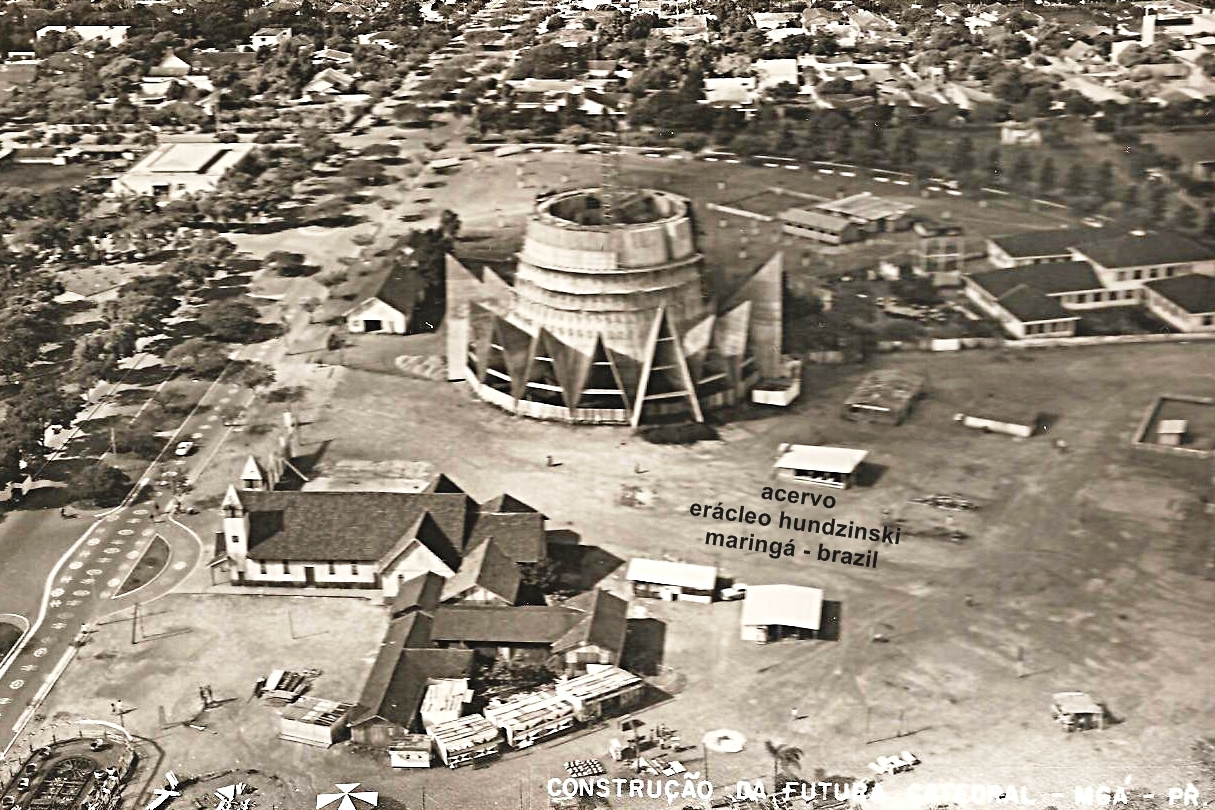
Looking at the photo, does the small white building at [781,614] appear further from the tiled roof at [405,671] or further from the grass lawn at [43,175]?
the grass lawn at [43,175]

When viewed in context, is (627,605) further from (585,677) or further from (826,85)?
(826,85)

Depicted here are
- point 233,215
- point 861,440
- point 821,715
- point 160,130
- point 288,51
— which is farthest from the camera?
point 288,51

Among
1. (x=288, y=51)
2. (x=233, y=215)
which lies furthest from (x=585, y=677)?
(x=288, y=51)

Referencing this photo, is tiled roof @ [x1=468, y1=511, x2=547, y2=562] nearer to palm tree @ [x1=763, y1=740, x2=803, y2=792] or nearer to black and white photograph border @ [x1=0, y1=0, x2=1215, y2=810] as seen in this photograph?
black and white photograph border @ [x1=0, y1=0, x2=1215, y2=810]

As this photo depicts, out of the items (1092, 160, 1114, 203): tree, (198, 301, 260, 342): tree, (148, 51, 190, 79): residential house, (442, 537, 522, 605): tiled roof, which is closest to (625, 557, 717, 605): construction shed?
(442, 537, 522, 605): tiled roof

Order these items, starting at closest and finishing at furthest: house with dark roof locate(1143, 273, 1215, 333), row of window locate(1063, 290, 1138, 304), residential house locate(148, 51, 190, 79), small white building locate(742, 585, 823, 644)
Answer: small white building locate(742, 585, 823, 644)
house with dark roof locate(1143, 273, 1215, 333)
row of window locate(1063, 290, 1138, 304)
residential house locate(148, 51, 190, 79)

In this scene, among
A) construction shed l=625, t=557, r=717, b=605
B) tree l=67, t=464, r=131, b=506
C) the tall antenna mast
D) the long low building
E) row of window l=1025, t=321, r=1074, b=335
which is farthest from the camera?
the long low building

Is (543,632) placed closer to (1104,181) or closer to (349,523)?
(349,523)

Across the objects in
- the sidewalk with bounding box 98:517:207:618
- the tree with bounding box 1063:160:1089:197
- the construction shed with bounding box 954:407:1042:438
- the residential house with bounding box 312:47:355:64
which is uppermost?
the tree with bounding box 1063:160:1089:197
